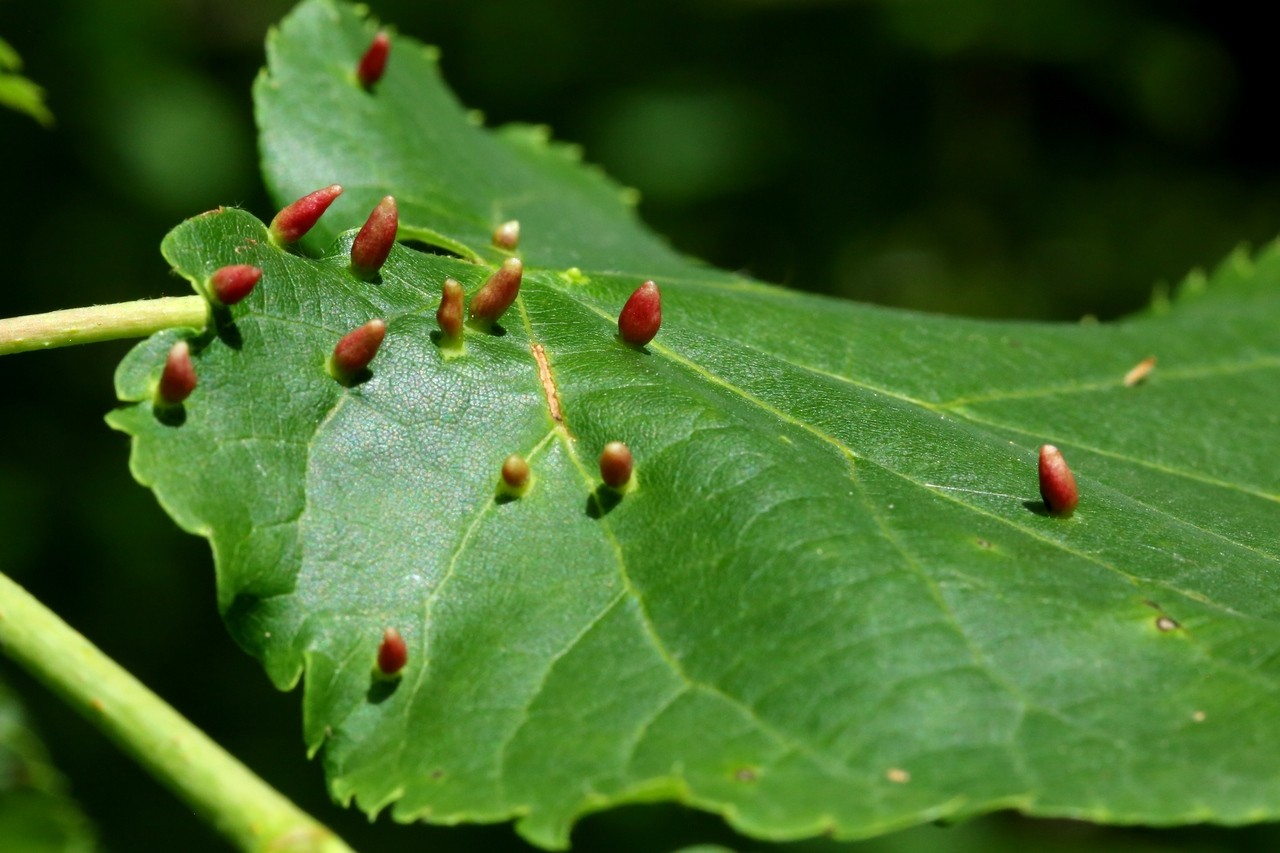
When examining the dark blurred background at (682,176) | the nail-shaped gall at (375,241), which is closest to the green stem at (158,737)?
the nail-shaped gall at (375,241)

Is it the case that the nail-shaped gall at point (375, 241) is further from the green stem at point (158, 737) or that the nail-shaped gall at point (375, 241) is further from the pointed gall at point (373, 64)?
the pointed gall at point (373, 64)

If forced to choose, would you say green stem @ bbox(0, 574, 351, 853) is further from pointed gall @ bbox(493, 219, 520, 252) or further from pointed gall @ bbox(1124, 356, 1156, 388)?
pointed gall @ bbox(1124, 356, 1156, 388)

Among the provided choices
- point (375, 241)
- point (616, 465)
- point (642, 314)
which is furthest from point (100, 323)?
point (642, 314)

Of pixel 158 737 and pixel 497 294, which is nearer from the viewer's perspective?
pixel 158 737

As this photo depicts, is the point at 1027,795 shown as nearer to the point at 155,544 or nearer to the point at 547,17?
the point at 155,544

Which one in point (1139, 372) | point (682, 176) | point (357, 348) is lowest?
point (682, 176)

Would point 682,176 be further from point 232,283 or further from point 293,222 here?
point 232,283

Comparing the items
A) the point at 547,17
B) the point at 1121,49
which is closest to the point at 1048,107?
the point at 1121,49

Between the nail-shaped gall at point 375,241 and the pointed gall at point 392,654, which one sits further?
the nail-shaped gall at point 375,241
